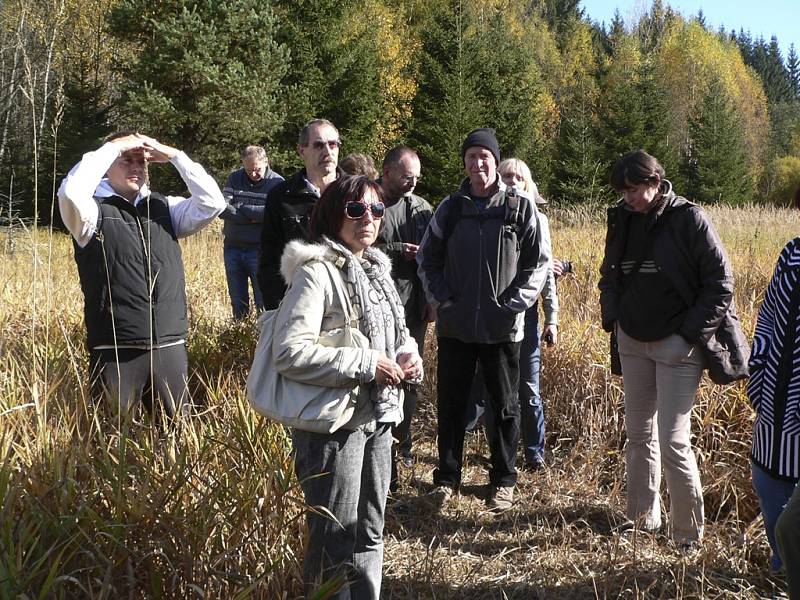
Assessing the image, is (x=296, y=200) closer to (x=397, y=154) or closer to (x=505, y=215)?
Answer: (x=397, y=154)

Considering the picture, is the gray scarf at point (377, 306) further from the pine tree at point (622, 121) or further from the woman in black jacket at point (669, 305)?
the pine tree at point (622, 121)

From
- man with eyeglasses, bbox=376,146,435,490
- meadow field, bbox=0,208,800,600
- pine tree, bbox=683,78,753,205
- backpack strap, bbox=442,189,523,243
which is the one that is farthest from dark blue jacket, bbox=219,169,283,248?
pine tree, bbox=683,78,753,205

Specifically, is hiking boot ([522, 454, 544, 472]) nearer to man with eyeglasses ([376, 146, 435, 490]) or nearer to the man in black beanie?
the man in black beanie

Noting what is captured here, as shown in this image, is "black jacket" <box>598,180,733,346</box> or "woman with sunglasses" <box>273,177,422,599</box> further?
"black jacket" <box>598,180,733,346</box>

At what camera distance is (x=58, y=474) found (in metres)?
2.68

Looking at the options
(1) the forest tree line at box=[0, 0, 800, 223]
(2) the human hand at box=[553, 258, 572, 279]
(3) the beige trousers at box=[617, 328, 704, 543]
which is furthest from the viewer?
(1) the forest tree line at box=[0, 0, 800, 223]

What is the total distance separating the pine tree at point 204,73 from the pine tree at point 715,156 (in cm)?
2020

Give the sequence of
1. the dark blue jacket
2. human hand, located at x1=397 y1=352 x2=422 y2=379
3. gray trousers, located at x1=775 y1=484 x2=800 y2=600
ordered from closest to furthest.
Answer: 1. gray trousers, located at x1=775 y1=484 x2=800 y2=600
2. human hand, located at x1=397 y1=352 x2=422 y2=379
3. the dark blue jacket

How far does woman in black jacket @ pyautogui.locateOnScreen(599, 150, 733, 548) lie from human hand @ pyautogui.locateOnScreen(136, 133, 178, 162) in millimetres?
2086

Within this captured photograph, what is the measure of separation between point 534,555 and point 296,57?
65.8 ft

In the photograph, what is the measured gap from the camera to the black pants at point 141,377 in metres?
3.48

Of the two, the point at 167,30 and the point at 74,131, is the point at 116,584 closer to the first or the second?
the point at 167,30

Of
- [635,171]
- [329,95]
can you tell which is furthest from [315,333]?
[329,95]

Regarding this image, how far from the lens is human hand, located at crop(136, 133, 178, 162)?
3486mm
